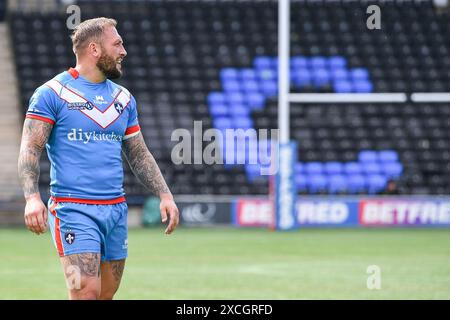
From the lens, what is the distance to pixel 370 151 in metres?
29.3

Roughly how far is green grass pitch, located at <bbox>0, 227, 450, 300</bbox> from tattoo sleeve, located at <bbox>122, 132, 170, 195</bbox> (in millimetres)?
4061

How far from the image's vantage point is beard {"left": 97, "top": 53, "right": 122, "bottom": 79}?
689 cm

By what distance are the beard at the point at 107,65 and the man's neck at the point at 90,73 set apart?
0.03 meters

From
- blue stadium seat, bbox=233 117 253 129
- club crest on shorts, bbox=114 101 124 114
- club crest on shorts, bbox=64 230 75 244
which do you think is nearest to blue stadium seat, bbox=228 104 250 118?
blue stadium seat, bbox=233 117 253 129

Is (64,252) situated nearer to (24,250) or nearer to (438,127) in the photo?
(24,250)

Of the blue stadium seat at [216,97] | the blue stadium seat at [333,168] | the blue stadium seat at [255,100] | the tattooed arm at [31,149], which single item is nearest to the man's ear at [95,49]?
the tattooed arm at [31,149]

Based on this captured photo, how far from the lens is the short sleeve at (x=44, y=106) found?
6738mm

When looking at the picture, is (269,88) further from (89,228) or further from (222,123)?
(89,228)

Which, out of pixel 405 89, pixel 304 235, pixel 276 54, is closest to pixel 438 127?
pixel 405 89

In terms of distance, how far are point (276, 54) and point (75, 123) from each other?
25.2 metres

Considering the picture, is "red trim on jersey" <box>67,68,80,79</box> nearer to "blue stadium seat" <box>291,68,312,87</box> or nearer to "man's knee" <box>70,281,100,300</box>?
"man's knee" <box>70,281,100,300</box>

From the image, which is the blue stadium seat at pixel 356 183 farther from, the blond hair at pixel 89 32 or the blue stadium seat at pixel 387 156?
the blond hair at pixel 89 32

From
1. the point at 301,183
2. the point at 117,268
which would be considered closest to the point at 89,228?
the point at 117,268

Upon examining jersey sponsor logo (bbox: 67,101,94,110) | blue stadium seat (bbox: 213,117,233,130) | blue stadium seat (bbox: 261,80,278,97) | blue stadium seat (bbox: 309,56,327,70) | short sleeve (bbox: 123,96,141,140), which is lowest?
short sleeve (bbox: 123,96,141,140)
